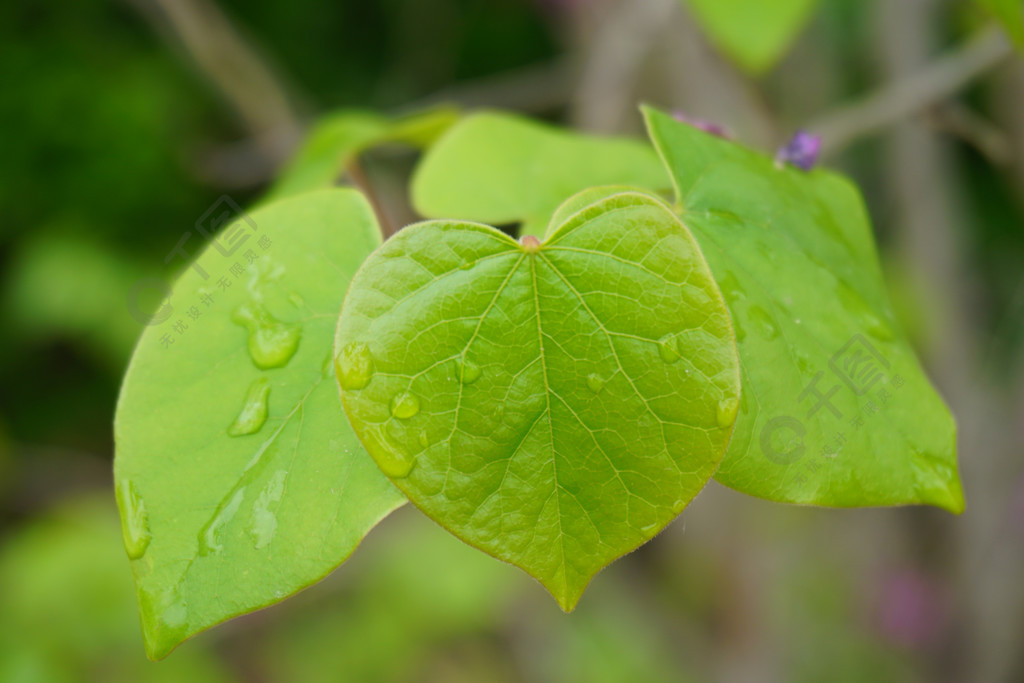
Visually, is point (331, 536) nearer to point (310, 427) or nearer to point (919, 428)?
point (310, 427)

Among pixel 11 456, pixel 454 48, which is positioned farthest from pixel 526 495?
pixel 454 48

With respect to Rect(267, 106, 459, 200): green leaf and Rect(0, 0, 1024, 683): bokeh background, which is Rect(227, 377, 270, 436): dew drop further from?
Rect(0, 0, 1024, 683): bokeh background

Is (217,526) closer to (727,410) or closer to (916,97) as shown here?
(727,410)

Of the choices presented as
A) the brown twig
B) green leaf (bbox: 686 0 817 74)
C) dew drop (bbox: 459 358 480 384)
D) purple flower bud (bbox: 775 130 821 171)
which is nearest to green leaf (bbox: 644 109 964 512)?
purple flower bud (bbox: 775 130 821 171)

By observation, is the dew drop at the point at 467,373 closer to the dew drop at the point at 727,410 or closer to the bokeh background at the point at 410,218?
the dew drop at the point at 727,410

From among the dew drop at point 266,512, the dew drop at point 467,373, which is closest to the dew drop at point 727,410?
the dew drop at point 467,373

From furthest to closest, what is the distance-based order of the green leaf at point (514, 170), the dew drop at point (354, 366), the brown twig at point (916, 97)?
the brown twig at point (916, 97)
the green leaf at point (514, 170)
the dew drop at point (354, 366)
